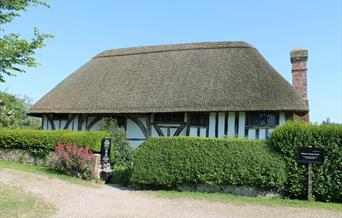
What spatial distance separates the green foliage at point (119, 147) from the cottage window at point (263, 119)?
586 centimetres

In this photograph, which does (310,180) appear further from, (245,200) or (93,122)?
(93,122)

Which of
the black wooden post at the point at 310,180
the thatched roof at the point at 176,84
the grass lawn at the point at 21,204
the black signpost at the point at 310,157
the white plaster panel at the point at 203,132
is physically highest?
the thatched roof at the point at 176,84

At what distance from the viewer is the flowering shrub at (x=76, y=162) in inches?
515

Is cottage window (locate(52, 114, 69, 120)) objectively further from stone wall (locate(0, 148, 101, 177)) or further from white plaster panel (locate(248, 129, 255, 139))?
white plaster panel (locate(248, 129, 255, 139))

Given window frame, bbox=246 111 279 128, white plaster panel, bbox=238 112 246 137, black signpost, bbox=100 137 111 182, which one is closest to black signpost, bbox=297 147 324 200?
window frame, bbox=246 111 279 128

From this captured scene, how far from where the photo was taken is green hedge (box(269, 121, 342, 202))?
10398 mm

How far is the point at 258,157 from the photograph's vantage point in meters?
11.1

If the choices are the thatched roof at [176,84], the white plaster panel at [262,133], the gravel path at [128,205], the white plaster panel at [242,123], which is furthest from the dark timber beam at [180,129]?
the gravel path at [128,205]

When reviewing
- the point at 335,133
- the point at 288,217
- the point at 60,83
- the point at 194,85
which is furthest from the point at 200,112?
the point at 60,83

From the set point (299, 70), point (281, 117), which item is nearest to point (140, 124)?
point (281, 117)

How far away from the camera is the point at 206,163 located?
37.4ft

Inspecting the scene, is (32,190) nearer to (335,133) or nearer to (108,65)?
(335,133)

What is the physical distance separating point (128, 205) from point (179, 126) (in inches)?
301

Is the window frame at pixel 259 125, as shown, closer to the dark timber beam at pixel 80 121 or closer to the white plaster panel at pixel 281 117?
the white plaster panel at pixel 281 117
